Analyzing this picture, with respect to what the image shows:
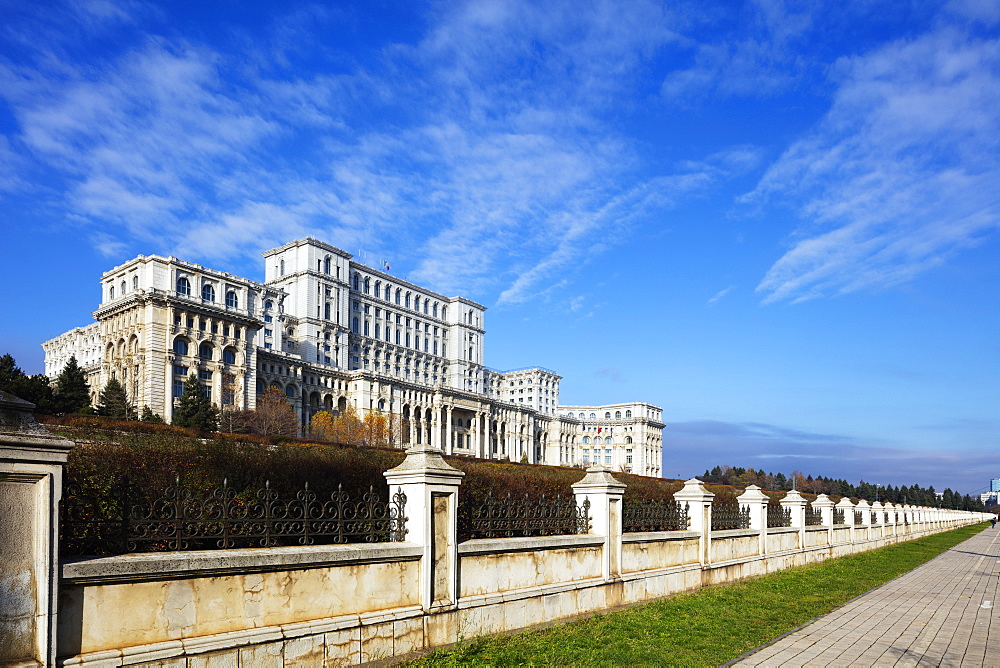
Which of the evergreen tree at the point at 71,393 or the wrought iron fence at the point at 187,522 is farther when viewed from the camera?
the evergreen tree at the point at 71,393

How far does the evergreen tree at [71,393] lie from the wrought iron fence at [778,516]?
42.6 m

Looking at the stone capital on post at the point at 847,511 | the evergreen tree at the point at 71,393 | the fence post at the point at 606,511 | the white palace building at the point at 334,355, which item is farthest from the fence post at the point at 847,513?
the white palace building at the point at 334,355

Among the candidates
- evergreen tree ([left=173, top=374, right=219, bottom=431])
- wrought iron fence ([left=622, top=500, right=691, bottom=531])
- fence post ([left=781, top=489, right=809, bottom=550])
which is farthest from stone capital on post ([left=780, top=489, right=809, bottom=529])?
evergreen tree ([left=173, top=374, right=219, bottom=431])

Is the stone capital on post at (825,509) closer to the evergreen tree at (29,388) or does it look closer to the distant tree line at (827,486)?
the evergreen tree at (29,388)

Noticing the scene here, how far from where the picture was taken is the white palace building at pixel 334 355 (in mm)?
72375

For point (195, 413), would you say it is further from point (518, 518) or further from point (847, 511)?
point (518, 518)

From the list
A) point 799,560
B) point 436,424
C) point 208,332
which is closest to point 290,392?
point 208,332

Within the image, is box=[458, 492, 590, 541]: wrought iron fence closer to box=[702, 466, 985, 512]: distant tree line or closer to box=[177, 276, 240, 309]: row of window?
box=[177, 276, 240, 309]: row of window

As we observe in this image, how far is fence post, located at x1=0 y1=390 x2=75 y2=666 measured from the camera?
5.24m

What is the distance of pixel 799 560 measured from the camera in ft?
73.2

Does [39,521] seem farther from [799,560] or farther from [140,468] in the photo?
[799,560]

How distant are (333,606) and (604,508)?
5.89 meters

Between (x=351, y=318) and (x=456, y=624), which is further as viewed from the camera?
(x=351, y=318)

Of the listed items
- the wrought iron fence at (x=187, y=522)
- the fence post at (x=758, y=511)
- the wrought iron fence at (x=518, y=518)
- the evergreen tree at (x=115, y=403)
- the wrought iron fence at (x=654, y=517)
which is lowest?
the fence post at (x=758, y=511)
